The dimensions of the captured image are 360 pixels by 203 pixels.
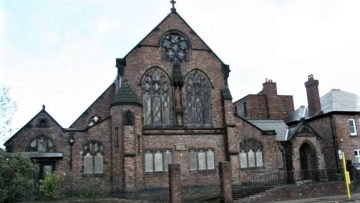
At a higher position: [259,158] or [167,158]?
[167,158]

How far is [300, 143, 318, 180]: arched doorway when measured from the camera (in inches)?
1239

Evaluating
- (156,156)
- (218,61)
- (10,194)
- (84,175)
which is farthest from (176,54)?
(10,194)

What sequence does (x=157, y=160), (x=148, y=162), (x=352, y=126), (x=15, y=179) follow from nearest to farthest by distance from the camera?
(x=15, y=179) < (x=148, y=162) < (x=157, y=160) < (x=352, y=126)

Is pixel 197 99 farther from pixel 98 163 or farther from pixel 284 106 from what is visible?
pixel 284 106

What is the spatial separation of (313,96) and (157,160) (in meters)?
16.6

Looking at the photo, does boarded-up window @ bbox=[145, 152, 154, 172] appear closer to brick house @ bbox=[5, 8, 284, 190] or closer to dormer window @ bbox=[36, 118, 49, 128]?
brick house @ bbox=[5, 8, 284, 190]

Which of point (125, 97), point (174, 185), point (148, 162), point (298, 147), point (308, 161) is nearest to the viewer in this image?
point (174, 185)

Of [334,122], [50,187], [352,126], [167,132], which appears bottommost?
[50,187]

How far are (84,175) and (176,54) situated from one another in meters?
11.1

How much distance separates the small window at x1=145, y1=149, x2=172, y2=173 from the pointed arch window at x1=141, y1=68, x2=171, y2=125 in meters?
2.20

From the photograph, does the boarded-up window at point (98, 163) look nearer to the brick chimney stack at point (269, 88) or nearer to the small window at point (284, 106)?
the brick chimney stack at point (269, 88)

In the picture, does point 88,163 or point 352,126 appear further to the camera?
point 352,126

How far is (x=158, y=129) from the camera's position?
27047mm

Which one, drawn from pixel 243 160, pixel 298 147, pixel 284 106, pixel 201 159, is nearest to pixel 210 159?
pixel 201 159
